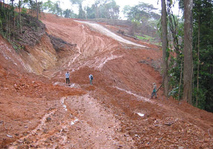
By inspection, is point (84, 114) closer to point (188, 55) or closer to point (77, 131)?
point (77, 131)

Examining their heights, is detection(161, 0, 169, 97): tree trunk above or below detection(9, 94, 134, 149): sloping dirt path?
above

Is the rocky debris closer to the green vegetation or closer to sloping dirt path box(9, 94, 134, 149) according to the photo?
the green vegetation

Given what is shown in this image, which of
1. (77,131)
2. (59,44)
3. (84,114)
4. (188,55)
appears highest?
(59,44)

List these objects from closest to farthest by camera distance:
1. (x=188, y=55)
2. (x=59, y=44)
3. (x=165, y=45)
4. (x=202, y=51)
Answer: (x=188, y=55), (x=165, y=45), (x=202, y=51), (x=59, y=44)

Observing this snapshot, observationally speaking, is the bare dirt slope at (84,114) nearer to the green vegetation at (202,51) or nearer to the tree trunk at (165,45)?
the tree trunk at (165,45)

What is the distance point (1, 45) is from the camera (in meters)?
15.9

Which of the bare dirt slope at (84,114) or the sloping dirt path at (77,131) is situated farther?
the bare dirt slope at (84,114)

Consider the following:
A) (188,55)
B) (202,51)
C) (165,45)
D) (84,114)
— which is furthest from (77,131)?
(202,51)

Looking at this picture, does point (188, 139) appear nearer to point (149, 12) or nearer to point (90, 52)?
point (90, 52)

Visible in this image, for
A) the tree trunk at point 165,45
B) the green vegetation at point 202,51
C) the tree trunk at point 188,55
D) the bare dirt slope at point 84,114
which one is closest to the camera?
the bare dirt slope at point 84,114

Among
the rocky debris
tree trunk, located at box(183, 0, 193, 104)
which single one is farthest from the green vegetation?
the rocky debris

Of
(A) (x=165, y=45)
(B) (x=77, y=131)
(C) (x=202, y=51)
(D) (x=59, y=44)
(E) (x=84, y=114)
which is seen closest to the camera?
(B) (x=77, y=131)

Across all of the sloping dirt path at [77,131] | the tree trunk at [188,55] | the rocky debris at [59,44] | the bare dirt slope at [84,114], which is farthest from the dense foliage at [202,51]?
the rocky debris at [59,44]

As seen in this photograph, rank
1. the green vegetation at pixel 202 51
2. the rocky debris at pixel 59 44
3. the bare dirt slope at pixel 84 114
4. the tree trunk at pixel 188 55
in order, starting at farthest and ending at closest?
the rocky debris at pixel 59 44, the green vegetation at pixel 202 51, the tree trunk at pixel 188 55, the bare dirt slope at pixel 84 114
